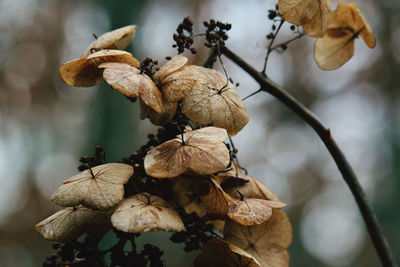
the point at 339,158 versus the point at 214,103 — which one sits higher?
the point at 214,103

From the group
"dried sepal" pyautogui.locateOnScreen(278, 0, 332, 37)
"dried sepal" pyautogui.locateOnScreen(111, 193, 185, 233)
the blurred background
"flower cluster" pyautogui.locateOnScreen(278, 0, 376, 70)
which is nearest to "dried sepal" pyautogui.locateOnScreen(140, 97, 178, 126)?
"dried sepal" pyautogui.locateOnScreen(111, 193, 185, 233)

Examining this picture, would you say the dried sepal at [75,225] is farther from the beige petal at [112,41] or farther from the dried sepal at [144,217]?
the beige petal at [112,41]

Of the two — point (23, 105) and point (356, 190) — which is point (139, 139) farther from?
point (356, 190)

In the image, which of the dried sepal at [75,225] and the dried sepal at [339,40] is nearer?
the dried sepal at [75,225]

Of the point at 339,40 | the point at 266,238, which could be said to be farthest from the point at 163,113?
the point at 339,40

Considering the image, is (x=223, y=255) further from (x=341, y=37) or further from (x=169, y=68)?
(x=341, y=37)

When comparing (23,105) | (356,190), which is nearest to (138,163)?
(356,190)

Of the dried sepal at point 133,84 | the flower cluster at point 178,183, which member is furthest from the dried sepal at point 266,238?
the dried sepal at point 133,84
